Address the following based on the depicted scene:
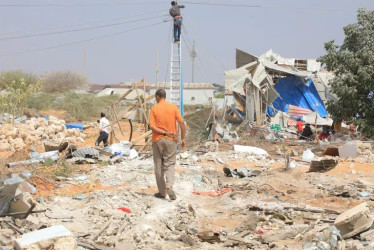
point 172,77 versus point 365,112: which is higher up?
point 172,77

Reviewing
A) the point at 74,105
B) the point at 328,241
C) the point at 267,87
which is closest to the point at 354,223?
the point at 328,241

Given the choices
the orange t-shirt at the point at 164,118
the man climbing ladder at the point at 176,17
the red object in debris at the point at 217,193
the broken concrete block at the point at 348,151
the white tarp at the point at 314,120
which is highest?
the man climbing ladder at the point at 176,17

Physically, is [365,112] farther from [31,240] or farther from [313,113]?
[31,240]

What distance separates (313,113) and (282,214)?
17691mm

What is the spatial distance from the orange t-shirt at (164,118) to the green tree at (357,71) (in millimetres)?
11001

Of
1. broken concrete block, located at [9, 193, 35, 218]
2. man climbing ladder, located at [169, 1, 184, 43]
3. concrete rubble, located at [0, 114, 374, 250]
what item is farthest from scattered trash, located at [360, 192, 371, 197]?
man climbing ladder, located at [169, 1, 184, 43]

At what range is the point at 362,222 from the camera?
16.6 ft

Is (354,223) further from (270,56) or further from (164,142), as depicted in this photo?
(270,56)

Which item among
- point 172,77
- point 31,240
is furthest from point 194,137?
point 31,240

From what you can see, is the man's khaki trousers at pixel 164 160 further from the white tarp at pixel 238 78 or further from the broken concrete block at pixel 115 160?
the white tarp at pixel 238 78

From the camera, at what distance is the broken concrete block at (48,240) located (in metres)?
4.23

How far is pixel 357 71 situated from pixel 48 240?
14524mm

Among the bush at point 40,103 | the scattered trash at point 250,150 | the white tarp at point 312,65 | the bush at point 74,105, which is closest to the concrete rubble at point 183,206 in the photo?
the scattered trash at point 250,150

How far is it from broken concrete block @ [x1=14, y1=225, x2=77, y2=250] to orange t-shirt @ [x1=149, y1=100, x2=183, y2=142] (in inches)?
109
